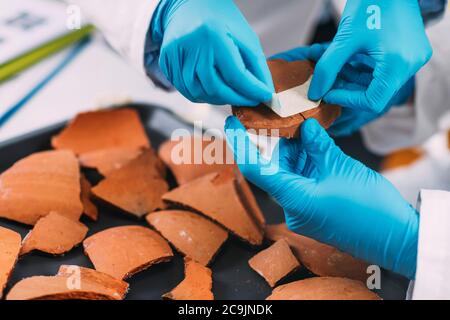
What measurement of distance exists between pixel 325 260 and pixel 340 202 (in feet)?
0.45

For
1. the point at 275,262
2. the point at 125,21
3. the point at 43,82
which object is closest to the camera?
the point at 275,262

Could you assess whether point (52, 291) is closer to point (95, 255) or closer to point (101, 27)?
point (95, 255)

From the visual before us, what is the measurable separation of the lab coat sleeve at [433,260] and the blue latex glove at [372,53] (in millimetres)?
222

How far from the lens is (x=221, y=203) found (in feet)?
3.02

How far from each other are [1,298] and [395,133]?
3.23 ft

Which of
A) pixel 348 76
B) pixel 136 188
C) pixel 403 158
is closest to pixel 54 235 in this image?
pixel 136 188

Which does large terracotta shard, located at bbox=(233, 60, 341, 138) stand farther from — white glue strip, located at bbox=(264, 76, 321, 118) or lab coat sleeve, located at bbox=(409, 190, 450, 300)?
lab coat sleeve, located at bbox=(409, 190, 450, 300)

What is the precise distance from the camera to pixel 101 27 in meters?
1.12

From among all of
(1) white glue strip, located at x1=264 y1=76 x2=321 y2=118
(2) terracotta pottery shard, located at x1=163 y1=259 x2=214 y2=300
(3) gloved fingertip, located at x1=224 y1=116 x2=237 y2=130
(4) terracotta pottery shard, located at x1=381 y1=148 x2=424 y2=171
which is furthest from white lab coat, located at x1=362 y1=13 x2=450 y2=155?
(2) terracotta pottery shard, located at x1=163 y1=259 x2=214 y2=300

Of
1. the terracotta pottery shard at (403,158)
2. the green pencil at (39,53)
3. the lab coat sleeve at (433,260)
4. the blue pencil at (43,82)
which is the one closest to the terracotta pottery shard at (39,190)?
the blue pencil at (43,82)

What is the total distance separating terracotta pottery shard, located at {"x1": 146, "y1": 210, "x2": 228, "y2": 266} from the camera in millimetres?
853

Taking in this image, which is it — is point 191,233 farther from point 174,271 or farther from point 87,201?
point 87,201

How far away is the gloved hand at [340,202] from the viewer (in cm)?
75
